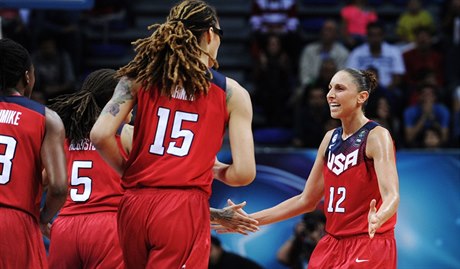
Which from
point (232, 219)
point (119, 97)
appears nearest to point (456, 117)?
point (232, 219)

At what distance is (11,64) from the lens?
199 inches

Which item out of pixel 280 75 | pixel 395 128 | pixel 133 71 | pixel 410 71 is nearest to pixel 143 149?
pixel 133 71

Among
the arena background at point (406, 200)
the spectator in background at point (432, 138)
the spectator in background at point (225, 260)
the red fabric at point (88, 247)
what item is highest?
the red fabric at point (88, 247)

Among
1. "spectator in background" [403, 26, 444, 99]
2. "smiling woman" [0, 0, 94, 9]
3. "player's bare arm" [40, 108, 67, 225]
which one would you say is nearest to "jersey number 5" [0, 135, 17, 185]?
"player's bare arm" [40, 108, 67, 225]

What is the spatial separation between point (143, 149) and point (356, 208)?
163cm

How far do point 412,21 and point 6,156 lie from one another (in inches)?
400

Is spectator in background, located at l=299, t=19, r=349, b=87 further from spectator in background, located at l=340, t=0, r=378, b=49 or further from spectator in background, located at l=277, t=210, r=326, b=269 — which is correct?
spectator in background, located at l=277, t=210, r=326, b=269

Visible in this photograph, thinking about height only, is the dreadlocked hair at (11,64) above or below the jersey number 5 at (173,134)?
above

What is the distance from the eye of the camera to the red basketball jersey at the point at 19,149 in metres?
4.93

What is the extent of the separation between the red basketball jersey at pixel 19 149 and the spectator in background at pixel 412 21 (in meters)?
9.81

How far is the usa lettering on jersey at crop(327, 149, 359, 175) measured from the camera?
5949mm

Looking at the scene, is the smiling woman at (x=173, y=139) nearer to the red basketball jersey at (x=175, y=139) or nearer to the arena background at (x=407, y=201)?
the red basketball jersey at (x=175, y=139)

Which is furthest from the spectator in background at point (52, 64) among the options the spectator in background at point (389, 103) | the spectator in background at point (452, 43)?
the spectator in background at point (452, 43)

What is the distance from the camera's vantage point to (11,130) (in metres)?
4.95
